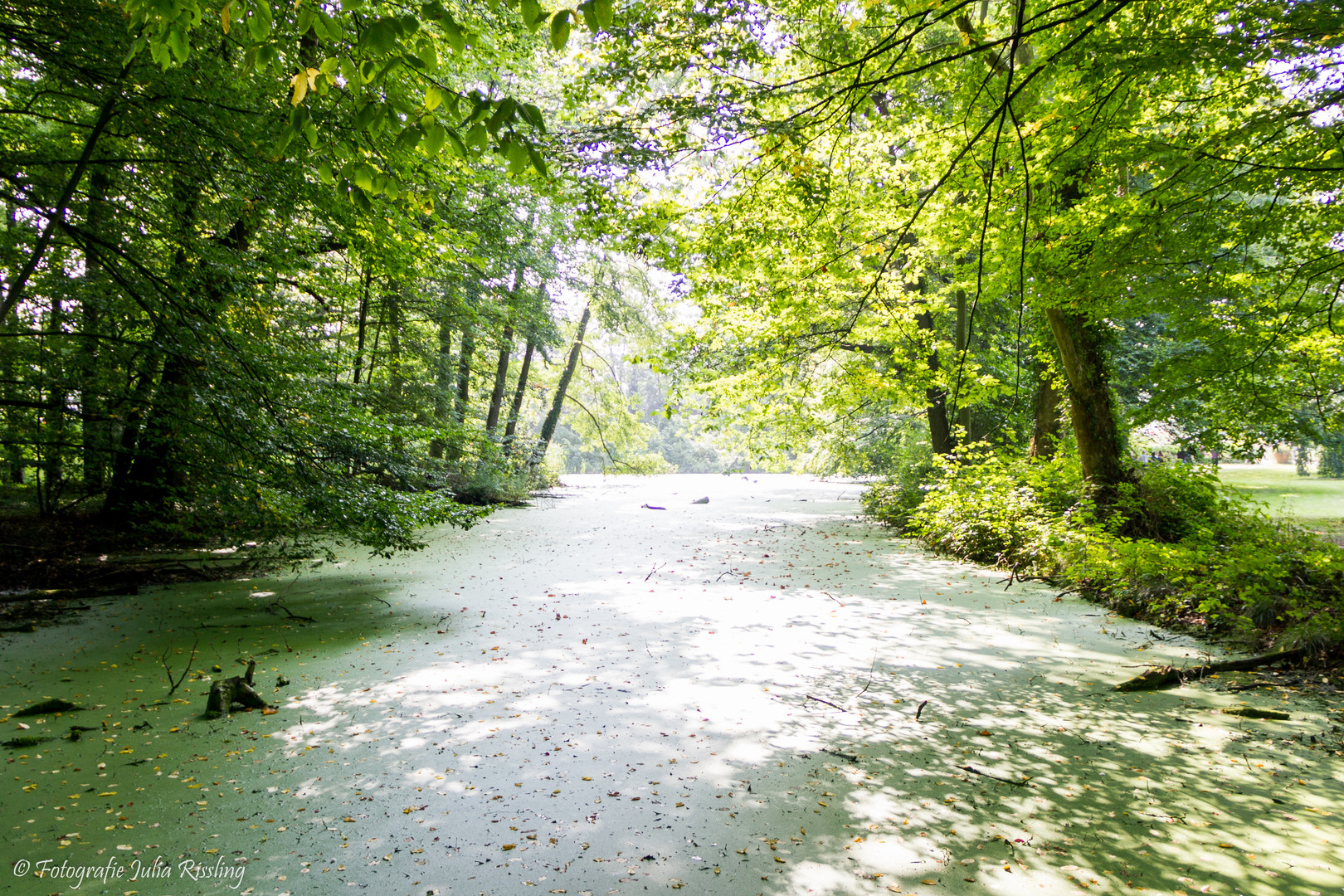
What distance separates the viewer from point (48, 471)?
23.1ft

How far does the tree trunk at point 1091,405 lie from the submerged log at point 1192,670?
8.36ft

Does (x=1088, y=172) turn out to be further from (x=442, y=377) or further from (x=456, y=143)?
(x=442, y=377)

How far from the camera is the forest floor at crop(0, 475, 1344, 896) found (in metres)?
2.00

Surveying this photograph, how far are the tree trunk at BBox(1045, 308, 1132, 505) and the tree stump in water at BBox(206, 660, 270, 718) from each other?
Result: 6678 millimetres

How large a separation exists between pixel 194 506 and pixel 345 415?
1399mm

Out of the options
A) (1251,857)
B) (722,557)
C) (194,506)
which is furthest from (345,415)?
(1251,857)

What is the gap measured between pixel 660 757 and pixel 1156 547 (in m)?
4.32

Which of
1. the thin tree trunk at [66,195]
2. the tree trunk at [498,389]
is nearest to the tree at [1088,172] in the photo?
the thin tree trunk at [66,195]

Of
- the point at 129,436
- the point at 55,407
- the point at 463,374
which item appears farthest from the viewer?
the point at 463,374

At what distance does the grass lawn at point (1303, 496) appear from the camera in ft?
24.3

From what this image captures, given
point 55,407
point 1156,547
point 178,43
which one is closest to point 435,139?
point 178,43

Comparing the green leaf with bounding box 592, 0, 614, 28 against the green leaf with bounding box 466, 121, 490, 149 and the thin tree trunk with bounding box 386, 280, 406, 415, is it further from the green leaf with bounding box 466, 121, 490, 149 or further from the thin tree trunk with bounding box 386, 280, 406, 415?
the thin tree trunk with bounding box 386, 280, 406, 415

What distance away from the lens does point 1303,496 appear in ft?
32.3

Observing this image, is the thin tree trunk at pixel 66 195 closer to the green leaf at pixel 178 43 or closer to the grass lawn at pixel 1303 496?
the green leaf at pixel 178 43
